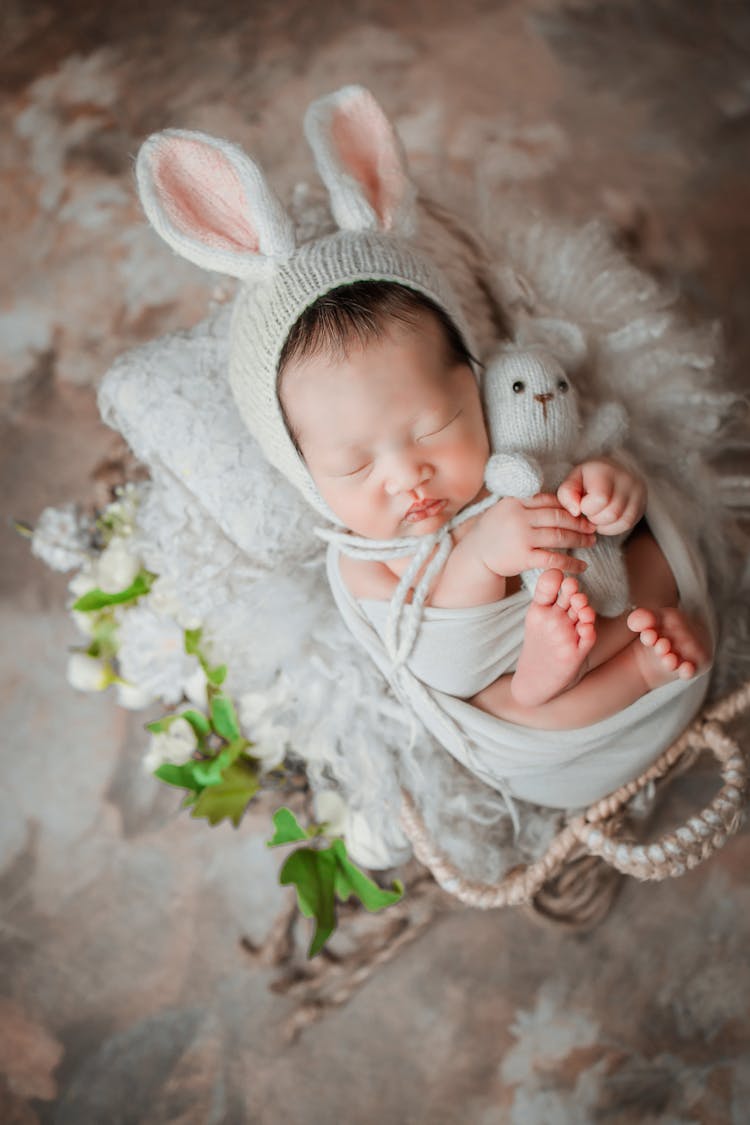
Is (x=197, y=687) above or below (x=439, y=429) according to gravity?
below

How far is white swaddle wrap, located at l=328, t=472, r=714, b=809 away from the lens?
4.06ft

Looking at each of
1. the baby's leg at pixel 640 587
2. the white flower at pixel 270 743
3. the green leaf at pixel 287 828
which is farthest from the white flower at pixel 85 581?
the baby's leg at pixel 640 587

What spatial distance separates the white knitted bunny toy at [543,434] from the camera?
45.6 inches

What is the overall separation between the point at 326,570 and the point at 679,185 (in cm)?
134

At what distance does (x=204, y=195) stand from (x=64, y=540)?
2.20 feet

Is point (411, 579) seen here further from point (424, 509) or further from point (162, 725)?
point (162, 725)

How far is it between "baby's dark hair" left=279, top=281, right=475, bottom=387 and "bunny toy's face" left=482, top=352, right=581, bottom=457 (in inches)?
5.5

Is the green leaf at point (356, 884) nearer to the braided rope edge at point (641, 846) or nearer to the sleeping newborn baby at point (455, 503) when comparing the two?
the braided rope edge at point (641, 846)

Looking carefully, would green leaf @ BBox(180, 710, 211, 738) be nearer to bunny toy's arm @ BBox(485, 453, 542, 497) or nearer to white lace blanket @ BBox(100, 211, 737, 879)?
white lace blanket @ BBox(100, 211, 737, 879)

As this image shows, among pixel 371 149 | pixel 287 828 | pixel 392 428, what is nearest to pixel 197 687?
pixel 287 828

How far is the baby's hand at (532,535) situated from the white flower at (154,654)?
59cm

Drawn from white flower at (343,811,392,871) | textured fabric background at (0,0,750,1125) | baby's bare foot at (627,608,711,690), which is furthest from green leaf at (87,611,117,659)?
baby's bare foot at (627,608,711,690)

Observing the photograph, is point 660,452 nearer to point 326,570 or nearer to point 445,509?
point 445,509

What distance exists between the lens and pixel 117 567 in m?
1.51
